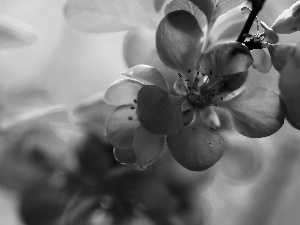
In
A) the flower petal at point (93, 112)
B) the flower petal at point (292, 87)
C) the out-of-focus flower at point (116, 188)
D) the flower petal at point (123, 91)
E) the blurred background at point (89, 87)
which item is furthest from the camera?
the blurred background at point (89, 87)

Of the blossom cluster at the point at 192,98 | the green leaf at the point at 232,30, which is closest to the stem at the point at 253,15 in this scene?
the blossom cluster at the point at 192,98

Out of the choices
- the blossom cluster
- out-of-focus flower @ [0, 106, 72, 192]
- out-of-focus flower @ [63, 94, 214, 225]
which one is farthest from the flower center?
out-of-focus flower @ [0, 106, 72, 192]

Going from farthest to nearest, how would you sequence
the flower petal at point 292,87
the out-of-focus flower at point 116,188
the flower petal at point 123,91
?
the out-of-focus flower at point 116,188 → the flower petal at point 123,91 → the flower petal at point 292,87

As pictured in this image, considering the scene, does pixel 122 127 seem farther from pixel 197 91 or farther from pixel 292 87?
pixel 292 87

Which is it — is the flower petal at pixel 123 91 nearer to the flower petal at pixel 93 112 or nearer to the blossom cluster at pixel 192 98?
the blossom cluster at pixel 192 98

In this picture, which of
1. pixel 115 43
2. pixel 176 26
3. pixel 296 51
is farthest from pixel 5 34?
pixel 115 43

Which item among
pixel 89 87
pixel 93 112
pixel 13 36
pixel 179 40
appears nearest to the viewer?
pixel 179 40

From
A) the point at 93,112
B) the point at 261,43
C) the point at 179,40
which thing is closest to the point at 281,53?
the point at 261,43
